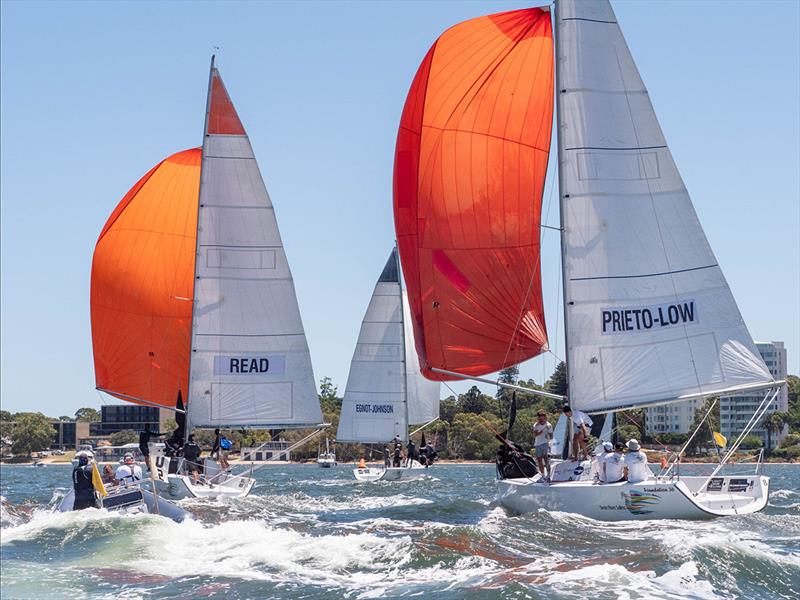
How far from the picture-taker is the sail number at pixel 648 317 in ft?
70.5

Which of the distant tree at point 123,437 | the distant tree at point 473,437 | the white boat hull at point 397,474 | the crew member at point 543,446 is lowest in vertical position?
the white boat hull at point 397,474

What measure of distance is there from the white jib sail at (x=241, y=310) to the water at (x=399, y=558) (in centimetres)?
700

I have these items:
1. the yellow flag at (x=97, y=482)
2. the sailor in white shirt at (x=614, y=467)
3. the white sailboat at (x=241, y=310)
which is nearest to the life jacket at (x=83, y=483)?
the yellow flag at (x=97, y=482)

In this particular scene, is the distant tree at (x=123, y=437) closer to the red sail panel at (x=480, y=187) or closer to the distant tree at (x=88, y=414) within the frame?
the distant tree at (x=88, y=414)

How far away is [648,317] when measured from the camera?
21656 millimetres

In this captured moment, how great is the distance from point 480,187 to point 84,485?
943cm

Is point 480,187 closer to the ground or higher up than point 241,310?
higher up

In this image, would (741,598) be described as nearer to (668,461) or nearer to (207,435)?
(668,461)

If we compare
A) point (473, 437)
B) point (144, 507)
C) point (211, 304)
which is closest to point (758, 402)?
point (473, 437)

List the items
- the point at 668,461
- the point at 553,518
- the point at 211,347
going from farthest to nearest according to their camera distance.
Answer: the point at 211,347, the point at 668,461, the point at 553,518

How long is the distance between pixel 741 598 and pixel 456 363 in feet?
34.1

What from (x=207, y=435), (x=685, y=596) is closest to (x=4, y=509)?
(x=685, y=596)

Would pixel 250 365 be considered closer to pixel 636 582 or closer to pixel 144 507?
pixel 144 507

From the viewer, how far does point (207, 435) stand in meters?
87.9
